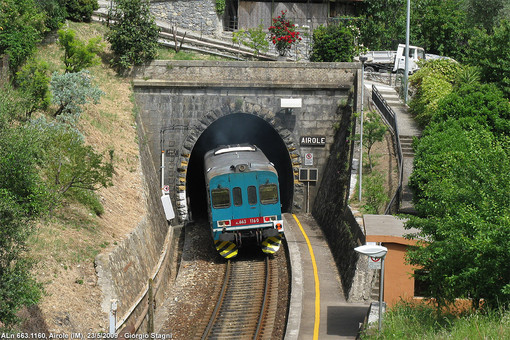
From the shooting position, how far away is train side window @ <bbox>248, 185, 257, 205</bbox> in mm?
25125

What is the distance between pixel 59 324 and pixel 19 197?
317 cm

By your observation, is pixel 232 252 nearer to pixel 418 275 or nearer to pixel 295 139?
pixel 295 139

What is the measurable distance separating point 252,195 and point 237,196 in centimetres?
58

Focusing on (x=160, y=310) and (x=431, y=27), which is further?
(x=431, y=27)

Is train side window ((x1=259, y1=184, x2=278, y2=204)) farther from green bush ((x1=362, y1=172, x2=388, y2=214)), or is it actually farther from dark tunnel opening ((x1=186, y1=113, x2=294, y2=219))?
dark tunnel opening ((x1=186, y1=113, x2=294, y2=219))

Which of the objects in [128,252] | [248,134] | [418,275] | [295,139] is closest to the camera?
[418,275]

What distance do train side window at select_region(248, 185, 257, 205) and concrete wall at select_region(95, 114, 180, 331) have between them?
4.06 m

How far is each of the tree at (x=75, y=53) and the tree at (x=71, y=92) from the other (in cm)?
210

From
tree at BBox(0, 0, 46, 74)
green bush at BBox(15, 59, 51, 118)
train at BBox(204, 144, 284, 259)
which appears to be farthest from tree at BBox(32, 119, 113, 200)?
tree at BBox(0, 0, 46, 74)

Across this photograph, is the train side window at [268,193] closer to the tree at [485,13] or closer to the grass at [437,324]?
the grass at [437,324]

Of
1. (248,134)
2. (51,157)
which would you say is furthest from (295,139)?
(51,157)

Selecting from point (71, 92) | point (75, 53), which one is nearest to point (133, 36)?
point (75, 53)

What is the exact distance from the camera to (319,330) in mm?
19078

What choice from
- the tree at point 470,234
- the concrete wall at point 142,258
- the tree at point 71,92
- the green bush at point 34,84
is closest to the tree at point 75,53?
the tree at point 71,92
